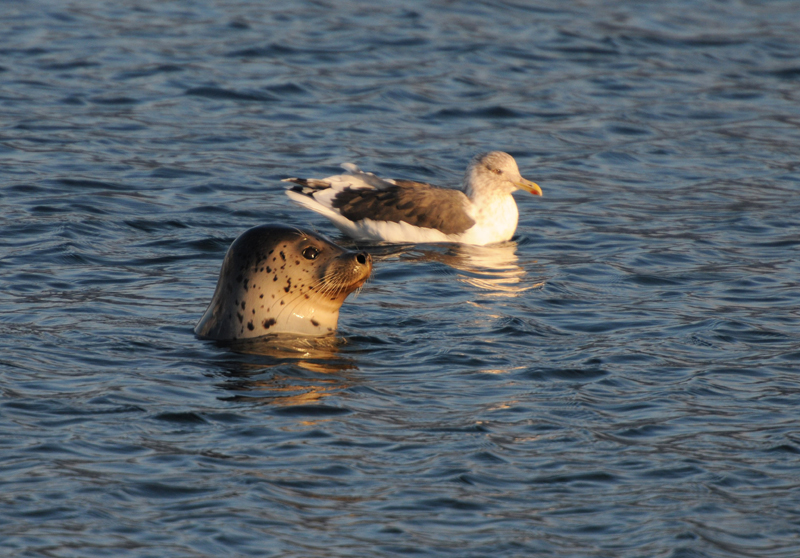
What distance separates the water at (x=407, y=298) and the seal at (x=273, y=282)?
23 centimetres

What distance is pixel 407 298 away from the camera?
35.4 ft

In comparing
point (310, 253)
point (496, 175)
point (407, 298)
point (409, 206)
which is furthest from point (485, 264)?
point (310, 253)

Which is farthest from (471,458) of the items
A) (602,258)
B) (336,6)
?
(336,6)

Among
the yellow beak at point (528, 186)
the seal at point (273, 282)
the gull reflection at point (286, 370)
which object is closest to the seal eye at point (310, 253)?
the seal at point (273, 282)

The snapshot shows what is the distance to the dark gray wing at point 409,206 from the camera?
12.8m

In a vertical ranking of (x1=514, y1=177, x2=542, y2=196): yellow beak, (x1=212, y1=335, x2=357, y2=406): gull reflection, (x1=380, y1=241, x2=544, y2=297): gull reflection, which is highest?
(x1=514, y1=177, x2=542, y2=196): yellow beak

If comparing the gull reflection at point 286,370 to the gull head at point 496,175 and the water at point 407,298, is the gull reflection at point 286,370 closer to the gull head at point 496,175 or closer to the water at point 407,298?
the water at point 407,298

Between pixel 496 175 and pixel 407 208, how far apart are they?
3.65ft

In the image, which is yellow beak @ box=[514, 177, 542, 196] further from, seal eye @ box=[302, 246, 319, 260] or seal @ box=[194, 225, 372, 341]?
seal eye @ box=[302, 246, 319, 260]

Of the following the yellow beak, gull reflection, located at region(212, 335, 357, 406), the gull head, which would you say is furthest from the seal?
the yellow beak

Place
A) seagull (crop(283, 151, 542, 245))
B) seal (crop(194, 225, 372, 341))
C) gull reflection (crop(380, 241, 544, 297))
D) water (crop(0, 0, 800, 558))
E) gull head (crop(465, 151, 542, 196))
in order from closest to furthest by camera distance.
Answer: water (crop(0, 0, 800, 558)) → seal (crop(194, 225, 372, 341)) → gull reflection (crop(380, 241, 544, 297)) → seagull (crop(283, 151, 542, 245)) → gull head (crop(465, 151, 542, 196))

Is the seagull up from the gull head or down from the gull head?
down

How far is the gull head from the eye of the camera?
13.2m

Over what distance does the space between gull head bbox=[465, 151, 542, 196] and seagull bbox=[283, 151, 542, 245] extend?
0.05 feet
